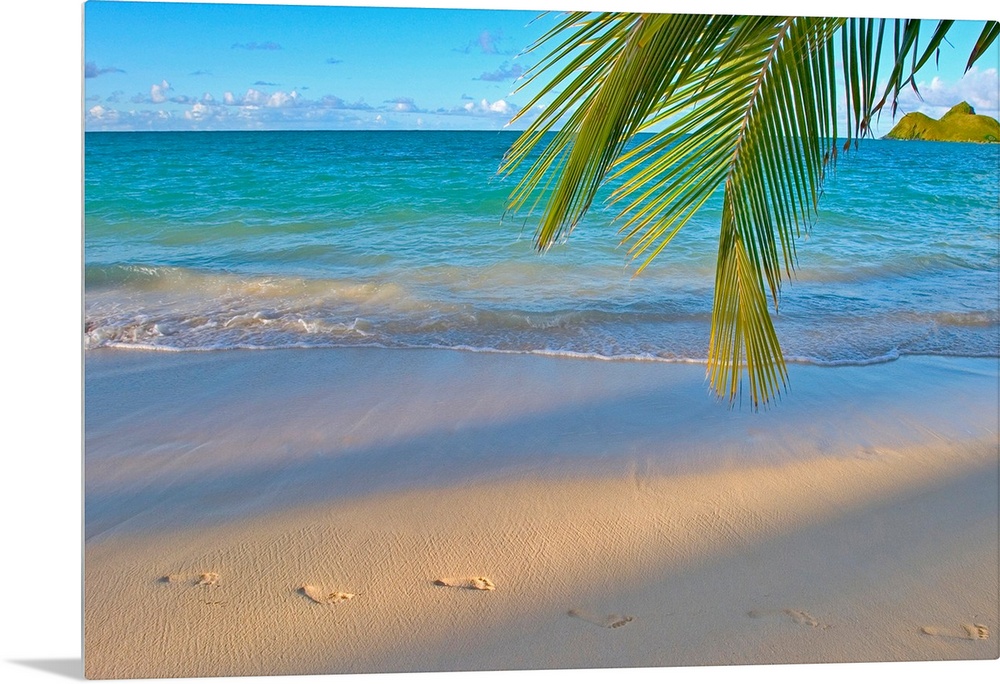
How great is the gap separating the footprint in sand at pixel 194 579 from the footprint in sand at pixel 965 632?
2028mm

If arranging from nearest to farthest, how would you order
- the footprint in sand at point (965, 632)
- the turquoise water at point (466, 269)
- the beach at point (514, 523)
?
the beach at point (514, 523) < the footprint in sand at point (965, 632) < the turquoise water at point (466, 269)

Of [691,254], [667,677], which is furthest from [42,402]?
[691,254]

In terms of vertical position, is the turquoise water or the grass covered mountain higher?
the grass covered mountain

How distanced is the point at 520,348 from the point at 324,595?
157 centimetres

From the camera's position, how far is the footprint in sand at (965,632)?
2.38 m

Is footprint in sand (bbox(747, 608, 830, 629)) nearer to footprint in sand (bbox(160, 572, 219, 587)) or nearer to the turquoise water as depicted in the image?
the turquoise water

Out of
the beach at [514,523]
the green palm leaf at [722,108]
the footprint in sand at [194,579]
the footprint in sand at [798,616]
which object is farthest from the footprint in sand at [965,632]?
the footprint in sand at [194,579]

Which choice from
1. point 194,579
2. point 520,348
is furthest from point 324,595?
point 520,348

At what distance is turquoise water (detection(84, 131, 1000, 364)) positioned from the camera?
3342 millimetres

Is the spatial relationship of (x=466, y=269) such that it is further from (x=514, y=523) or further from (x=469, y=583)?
(x=469, y=583)

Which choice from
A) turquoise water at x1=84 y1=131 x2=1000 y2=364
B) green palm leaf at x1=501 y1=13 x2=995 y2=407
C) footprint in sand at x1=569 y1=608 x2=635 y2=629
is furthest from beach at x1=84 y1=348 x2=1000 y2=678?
green palm leaf at x1=501 y1=13 x2=995 y2=407

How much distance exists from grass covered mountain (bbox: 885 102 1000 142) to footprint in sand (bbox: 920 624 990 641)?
162 cm

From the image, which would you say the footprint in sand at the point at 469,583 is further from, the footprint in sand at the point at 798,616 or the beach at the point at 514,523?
the footprint in sand at the point at 798,616

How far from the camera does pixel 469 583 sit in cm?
236
